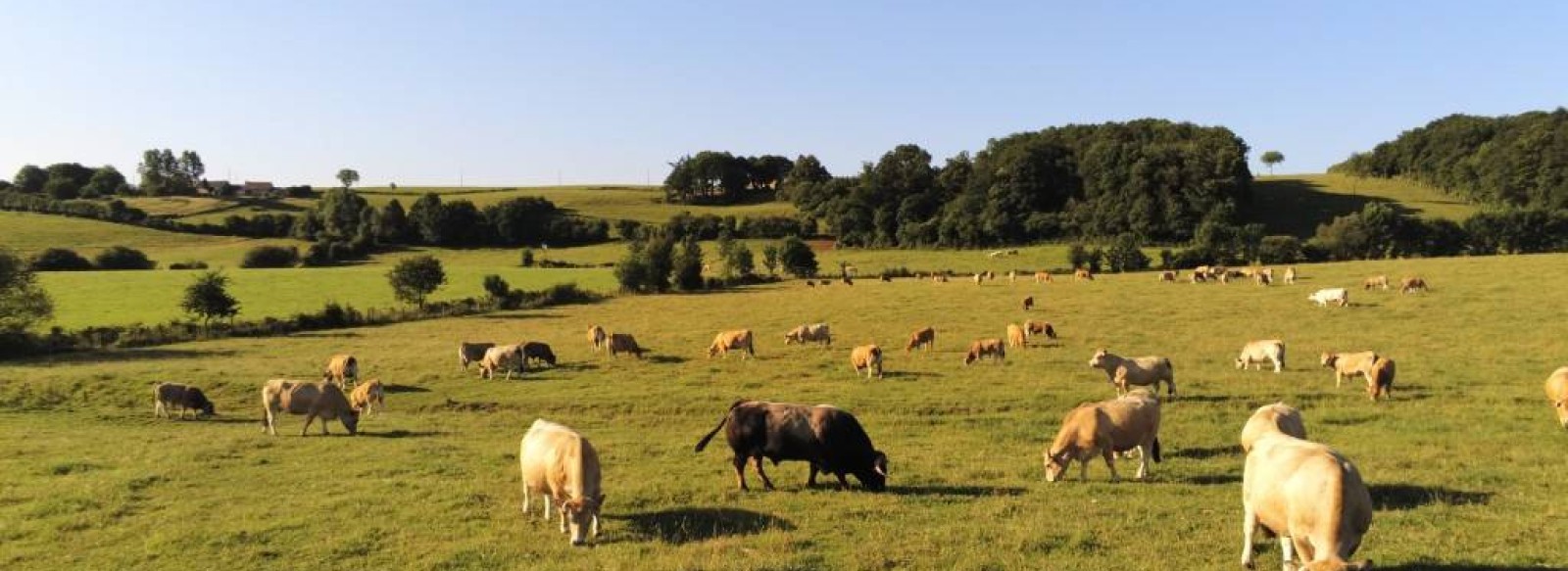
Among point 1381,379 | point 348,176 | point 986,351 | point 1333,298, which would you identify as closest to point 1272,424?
point 1381,379

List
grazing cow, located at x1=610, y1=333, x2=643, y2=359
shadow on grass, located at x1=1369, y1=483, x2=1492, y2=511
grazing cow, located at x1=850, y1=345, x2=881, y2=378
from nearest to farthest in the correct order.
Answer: shadow on grass, located at x1=1369, y1=483, x2=1492, y2=511 < grazing cow, located at x1=850, y1=345, x2=881, y2=378 < grazing cow, located at x1=610, y1=333, x2=643, y2=359

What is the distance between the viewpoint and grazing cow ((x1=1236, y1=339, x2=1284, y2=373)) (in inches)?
1037

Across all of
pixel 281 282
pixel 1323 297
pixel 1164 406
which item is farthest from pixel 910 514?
pixel 281 282

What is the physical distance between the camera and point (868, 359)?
93.0 ft

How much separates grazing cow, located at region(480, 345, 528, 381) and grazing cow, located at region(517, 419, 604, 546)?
20564 millimetres

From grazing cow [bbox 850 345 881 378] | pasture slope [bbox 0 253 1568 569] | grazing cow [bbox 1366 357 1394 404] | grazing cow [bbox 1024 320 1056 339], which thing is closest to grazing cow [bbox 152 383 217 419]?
pasture slope [bbox 0 253 1568 569]

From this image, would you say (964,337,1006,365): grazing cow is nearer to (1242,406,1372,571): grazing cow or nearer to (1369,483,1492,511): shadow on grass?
(1369,483,1492,511): shadow on grass

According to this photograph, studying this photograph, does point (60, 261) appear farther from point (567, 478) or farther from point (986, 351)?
point (567, 478)

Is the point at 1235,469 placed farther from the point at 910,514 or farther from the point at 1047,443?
the point at 910,514

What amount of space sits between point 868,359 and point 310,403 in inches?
641

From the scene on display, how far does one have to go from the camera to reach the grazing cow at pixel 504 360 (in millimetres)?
32125

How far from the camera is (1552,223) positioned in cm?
7306

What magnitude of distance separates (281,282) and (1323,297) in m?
75.3

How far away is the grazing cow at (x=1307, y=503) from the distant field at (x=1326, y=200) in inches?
3601
